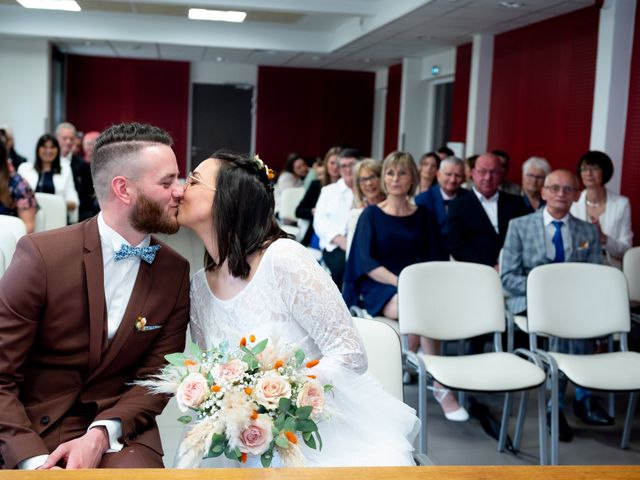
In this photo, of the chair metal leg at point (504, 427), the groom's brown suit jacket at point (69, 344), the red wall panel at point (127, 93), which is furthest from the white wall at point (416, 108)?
the groom's brown suit jacket at point (69, 344)

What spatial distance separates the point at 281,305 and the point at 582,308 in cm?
267

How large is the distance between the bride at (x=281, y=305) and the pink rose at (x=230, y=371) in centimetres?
35

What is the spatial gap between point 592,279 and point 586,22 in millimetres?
4728

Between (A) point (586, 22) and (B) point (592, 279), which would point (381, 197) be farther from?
(A) point (586, 22)

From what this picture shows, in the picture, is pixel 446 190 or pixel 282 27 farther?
pixel 282 27

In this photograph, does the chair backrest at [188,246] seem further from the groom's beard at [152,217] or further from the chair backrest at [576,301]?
the groom's beard at [152,217]

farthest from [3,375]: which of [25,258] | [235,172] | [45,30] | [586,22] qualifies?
[45,30]

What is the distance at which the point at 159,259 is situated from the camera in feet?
8.31

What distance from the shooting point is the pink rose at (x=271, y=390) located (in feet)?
6.36

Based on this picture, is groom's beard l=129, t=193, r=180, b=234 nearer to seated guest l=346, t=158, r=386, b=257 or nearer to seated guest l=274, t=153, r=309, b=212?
seated guest l=346, t=158, r=386, b=257

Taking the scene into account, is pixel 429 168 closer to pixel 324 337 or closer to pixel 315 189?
pixel 315 189

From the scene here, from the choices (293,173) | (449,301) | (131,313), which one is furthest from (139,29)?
(131,313)

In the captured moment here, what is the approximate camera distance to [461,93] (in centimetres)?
1192

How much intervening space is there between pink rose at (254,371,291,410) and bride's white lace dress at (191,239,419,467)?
0.34m
